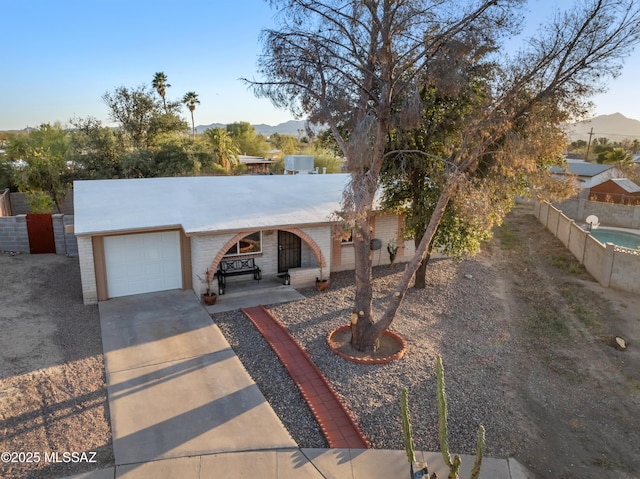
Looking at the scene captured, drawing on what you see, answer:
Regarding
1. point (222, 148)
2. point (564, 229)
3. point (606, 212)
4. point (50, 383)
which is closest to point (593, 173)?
point (606, 212)

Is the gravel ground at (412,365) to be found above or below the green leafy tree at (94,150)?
below

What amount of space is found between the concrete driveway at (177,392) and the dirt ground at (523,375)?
0.35 m

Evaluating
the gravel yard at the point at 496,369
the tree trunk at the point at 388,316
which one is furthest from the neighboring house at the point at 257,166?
the tree trunk at the point at 388,316

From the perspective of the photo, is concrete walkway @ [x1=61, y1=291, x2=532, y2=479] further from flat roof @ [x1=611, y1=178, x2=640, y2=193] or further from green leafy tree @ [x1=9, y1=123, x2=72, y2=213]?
flat roof @ [x1=611, y1=178, x2=640, y2=193]

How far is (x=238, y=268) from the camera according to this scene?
48.0 ft

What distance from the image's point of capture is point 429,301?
14031 mm

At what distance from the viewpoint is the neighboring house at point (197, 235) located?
1287cm

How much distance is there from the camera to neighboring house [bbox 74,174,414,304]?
1287cm

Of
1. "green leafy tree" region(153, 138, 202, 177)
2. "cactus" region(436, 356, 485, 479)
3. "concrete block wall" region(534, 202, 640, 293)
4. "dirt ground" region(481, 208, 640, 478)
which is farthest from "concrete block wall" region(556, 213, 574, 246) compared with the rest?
"green leafy tree" region(153, 138, 202, 177)

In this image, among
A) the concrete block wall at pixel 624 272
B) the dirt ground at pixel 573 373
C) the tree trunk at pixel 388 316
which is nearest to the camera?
the dirt ground at pixel 573 373

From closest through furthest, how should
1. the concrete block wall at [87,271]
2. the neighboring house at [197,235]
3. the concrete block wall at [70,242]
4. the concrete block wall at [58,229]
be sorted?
the concrete block wall at [87,271]
the neighboring house at [197,235]
the concrete block wall at [70,242]
the concrete block wall at [58,229]

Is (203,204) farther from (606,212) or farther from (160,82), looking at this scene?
(160,82)

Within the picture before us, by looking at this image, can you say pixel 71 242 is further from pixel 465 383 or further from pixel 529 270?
pixel 529 270

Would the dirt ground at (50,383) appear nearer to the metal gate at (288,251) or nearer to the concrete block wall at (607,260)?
the metal gate at (288,251)
